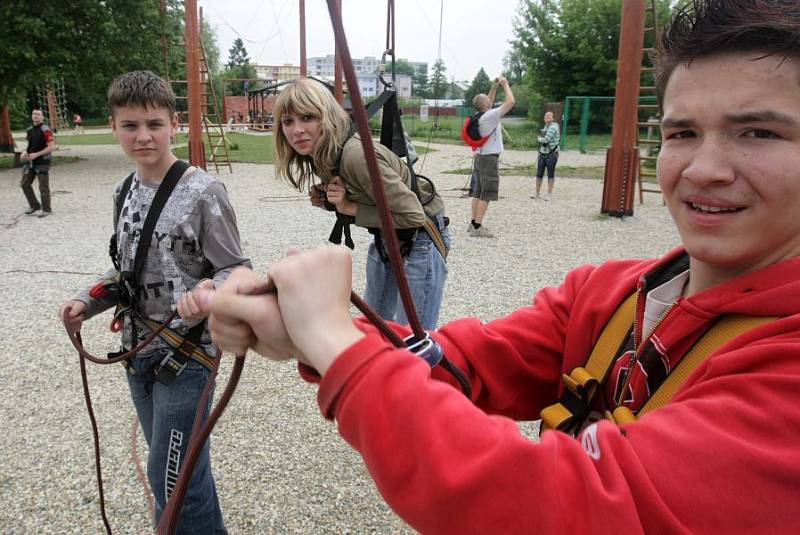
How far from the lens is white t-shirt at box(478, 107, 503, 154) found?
30.0ft

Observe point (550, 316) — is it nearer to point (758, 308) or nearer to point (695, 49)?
point (758, 308)

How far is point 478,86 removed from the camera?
71.6 metres

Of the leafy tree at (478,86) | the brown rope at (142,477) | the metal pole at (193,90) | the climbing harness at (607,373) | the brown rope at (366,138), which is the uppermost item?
the leafy tree at (478,86)

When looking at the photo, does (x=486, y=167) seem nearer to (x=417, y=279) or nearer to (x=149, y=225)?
(x=417, y=279)

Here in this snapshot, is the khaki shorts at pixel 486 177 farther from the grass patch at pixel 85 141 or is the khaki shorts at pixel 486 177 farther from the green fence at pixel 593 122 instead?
the grass patch at pixel 85 141

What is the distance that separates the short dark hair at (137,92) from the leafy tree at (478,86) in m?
67.6

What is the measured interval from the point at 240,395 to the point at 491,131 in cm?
646

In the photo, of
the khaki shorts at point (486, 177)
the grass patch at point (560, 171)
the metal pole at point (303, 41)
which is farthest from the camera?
the metal pole at point (303, 41)

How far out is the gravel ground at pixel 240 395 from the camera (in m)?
2.98

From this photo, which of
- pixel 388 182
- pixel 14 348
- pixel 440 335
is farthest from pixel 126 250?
pixel 14 348

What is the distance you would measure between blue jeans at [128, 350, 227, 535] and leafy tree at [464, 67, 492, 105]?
68152 mm

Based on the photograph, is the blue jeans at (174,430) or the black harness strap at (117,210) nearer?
the blue jeans at (174,430)

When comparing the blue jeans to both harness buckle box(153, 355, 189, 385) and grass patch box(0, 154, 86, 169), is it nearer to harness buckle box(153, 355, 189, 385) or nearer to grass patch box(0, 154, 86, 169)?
harness buckle box(153, 355, 189, 385)

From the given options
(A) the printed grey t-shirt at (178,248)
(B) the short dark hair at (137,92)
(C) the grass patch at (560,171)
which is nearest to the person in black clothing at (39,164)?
(B) the short dark hair at (137,92)
